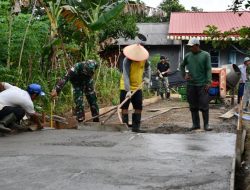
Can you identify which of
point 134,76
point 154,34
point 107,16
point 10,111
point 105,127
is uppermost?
point 154,34

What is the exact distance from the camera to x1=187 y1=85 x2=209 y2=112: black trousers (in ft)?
31.8

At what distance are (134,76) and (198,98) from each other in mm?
1291

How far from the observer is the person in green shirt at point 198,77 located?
962cm

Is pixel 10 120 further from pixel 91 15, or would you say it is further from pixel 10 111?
pixel 91 15

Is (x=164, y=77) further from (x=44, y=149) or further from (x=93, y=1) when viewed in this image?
(x=44, y=149)

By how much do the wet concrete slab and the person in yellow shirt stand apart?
127 centimetres

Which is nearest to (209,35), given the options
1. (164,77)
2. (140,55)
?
(140,55)

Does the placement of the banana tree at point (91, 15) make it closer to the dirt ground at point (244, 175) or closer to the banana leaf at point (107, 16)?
the banana leaf at point (107, 16)

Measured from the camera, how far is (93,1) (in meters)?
14.3

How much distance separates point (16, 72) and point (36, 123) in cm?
191

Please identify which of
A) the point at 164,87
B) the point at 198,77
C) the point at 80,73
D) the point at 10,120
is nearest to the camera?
the point at 10,120

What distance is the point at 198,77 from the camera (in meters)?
9.67

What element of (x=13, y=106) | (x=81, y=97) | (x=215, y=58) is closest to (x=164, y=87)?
(x=215, y=58)

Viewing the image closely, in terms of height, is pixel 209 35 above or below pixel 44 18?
below
